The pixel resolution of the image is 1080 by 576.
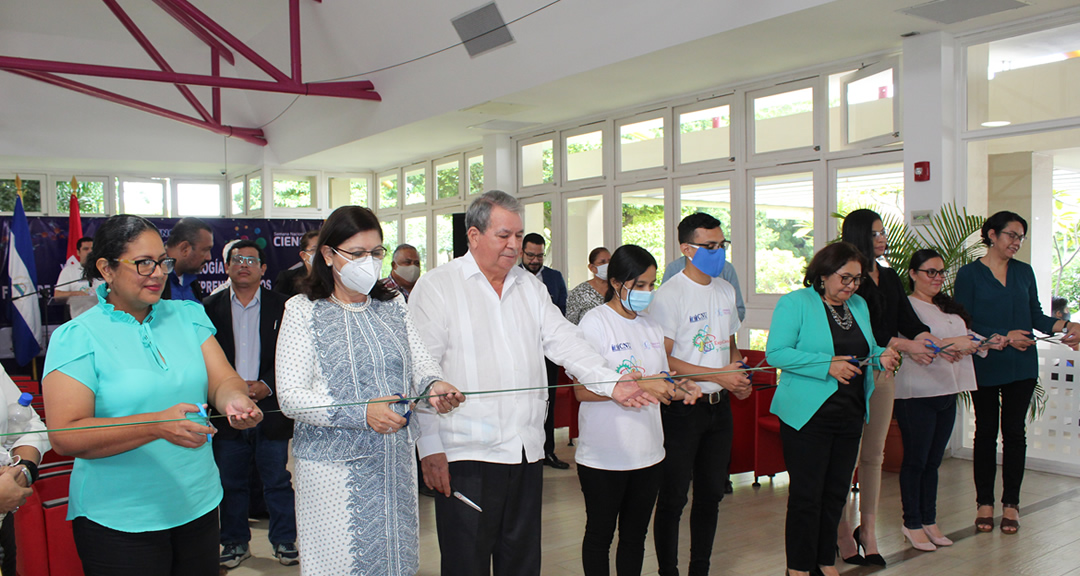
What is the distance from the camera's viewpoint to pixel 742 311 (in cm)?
589

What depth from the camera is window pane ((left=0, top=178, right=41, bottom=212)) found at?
42.0 ft

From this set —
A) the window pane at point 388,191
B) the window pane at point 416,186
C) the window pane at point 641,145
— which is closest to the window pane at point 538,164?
the window pane at point 641,145

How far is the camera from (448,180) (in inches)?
464

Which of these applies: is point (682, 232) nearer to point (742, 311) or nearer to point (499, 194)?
point (499, 194)

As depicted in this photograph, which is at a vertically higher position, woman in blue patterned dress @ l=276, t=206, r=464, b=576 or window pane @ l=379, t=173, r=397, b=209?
window pane @ l=379, t=173, r=397, b=209

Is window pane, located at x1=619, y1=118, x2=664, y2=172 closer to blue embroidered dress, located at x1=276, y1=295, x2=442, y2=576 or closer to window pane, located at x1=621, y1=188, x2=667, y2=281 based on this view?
window pane, located at x1=621, y1=188, x2=667, y2=281

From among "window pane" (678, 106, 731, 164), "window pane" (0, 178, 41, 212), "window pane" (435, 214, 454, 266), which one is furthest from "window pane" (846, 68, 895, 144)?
"window pane" (0, 178, 41, 212)

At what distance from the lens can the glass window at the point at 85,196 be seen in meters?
13.2

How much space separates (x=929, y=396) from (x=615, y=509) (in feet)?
6.73

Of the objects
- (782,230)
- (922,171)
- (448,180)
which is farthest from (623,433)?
(448,180)

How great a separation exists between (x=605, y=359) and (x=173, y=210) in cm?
1339

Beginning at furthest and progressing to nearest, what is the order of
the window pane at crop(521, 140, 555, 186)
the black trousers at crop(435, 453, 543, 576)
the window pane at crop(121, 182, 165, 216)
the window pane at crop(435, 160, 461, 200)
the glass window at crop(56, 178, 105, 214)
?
1. the window pane at crop(121, 182, 165, 216)
2. the glass window at crop(56, 178, 105, 214)
3. the window pane at crop(435, 160, 461, 200)
4. the window pane at crop(521, 140, 555, 186)
5. the black trousers at crop(435, 453, 543, 576)

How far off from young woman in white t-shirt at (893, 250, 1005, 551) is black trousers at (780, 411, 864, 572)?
0.85m

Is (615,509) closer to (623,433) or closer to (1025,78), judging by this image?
(623,433)
